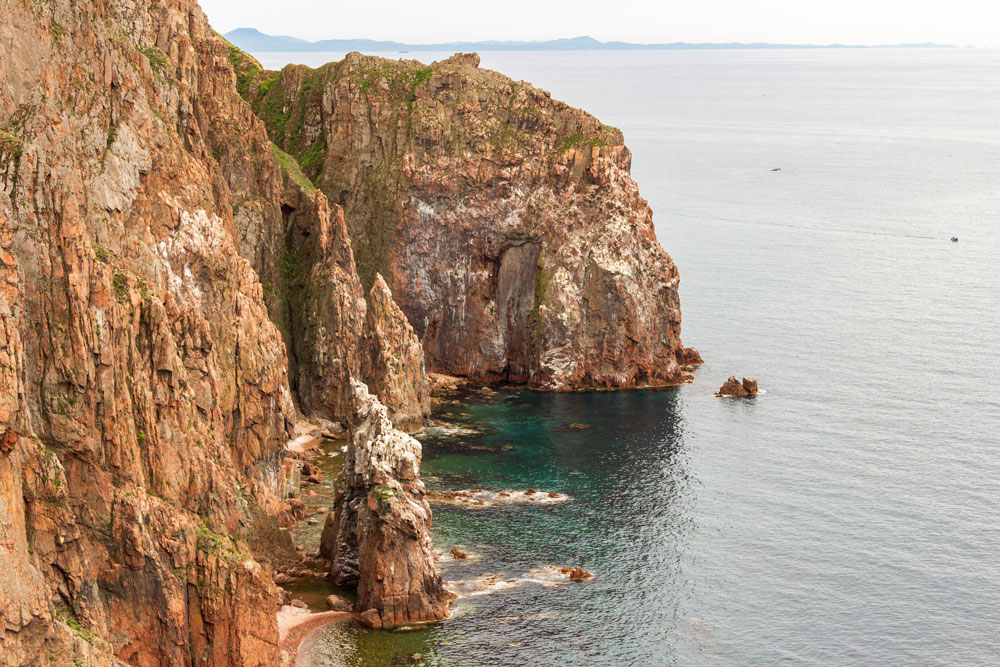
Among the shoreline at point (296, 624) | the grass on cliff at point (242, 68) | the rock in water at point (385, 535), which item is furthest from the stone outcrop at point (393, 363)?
the grass on cliff at point (242, 68)

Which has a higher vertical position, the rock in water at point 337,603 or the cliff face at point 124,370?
the cliff face at point 124,370

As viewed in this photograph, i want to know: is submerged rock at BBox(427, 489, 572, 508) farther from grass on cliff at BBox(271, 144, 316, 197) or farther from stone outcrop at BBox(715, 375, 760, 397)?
grass on cliff at BBox(271, 144, 316, 197)

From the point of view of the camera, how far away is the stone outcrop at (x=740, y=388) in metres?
148

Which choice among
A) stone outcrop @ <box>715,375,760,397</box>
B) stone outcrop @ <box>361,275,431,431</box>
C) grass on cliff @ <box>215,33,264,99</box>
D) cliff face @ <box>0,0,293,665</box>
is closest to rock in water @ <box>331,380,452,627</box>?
cliff face @ <box>0,0,293,665</box>

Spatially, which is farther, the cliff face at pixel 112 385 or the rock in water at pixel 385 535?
the rock in water at pixel 385 535

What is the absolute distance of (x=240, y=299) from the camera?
105 meters

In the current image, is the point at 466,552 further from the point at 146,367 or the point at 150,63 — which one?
the point at 150,63

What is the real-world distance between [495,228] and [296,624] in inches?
3232

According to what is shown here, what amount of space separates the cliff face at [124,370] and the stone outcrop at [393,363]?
23505 mm

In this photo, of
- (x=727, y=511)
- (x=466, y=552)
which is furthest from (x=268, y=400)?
(x=727, y=511)

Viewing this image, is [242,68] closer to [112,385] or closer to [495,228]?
[495,228]

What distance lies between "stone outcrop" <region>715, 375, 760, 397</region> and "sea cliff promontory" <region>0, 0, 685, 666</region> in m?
8.78

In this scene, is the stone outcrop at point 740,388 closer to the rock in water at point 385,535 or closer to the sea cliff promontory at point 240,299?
the sea cliff promontory at point 240,299

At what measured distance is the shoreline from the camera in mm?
82562
